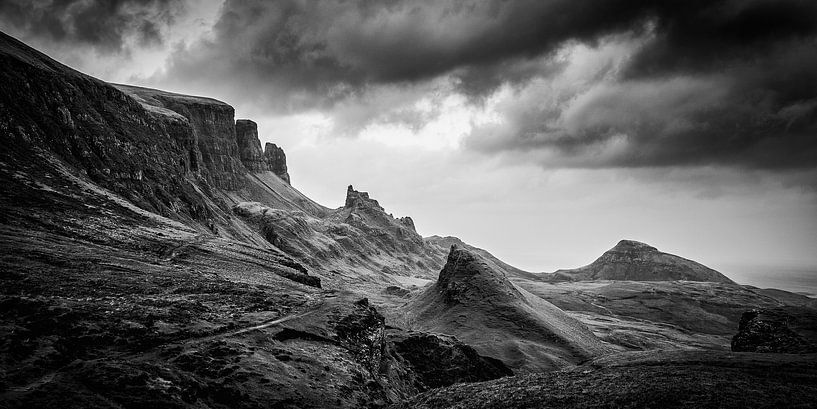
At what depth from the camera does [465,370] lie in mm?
47000

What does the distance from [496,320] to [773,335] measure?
42.4 metres

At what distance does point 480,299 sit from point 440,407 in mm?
64913

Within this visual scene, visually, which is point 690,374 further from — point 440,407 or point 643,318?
point 643,318

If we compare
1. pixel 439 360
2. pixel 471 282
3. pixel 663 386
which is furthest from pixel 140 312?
pixel 471 282

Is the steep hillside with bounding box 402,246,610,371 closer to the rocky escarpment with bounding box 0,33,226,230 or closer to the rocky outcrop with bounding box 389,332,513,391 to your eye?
the rocky outcrop with bounding box 389,332,513,391

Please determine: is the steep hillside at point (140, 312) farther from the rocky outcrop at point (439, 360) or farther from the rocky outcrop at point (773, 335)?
the rocky outcrop at point (773, 335)

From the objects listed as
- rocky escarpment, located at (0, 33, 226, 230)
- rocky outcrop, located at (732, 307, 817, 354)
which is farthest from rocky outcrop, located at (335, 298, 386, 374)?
rocky escarpment, located at (0, 33, 226, 230)

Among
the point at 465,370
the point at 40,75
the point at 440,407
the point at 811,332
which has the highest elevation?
the point at 40,75

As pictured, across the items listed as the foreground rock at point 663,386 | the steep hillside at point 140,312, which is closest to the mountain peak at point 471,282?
the steep hillside at point 140,312

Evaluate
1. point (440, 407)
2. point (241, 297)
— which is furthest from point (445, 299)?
point (440, 407)

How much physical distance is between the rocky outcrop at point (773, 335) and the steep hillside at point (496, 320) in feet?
80.2

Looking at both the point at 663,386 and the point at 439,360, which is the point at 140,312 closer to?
the point at 439,360

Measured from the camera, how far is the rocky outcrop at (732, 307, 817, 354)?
145ft

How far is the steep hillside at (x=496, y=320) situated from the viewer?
66688 millimetres
